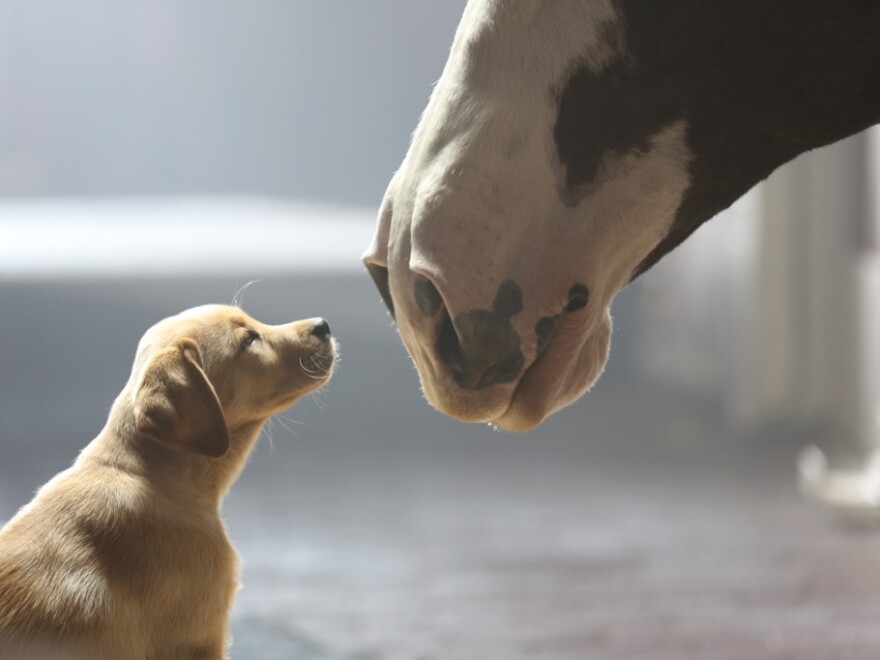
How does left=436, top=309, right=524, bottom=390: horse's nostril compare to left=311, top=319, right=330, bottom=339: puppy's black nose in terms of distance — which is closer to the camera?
left=436, top=309, right=524, bottom=390: horse's nostril

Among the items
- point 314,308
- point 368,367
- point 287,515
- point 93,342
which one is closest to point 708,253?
point 368,367

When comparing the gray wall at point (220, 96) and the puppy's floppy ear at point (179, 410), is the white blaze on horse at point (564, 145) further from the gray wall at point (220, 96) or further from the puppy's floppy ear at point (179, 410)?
the gray wall at point (220, 96)

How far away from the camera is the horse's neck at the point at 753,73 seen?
0.76 metres

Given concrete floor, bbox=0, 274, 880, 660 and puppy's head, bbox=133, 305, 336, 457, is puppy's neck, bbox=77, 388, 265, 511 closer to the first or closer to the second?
puppy's head, bbox=133, 305, 336, 457

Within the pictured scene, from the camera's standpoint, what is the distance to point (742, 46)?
765mm

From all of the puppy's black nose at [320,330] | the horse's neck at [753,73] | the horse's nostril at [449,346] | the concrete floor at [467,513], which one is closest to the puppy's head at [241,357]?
the puppy's black nose at [320,330]

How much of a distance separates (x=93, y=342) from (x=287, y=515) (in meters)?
0.59

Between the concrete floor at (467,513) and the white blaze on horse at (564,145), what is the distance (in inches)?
27.5

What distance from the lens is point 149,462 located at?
92 cm

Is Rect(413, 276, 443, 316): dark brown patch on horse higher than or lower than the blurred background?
higher

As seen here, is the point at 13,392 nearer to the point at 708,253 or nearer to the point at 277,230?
the point at 277,230

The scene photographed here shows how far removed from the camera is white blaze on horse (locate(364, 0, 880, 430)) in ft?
2.48

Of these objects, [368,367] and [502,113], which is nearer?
[502,113]

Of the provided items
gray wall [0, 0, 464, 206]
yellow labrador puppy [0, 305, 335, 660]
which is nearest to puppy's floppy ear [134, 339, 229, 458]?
yellow labrador puppy [0, 305, 335, 660]
